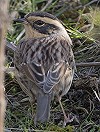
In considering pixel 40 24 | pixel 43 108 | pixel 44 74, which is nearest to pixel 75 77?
pixel 40 24

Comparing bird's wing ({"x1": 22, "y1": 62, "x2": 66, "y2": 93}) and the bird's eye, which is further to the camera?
the bird's eye

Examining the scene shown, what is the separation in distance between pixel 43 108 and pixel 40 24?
1.50 meters

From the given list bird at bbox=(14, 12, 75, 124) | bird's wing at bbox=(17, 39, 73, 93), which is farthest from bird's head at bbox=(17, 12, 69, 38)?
bird's wing at bbox=(17, 39, 73, 93)

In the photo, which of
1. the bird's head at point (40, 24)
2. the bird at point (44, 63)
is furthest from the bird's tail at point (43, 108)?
the bird's head at point (40, 24)

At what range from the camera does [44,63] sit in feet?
15.5

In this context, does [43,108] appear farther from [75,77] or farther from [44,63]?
[75,77]

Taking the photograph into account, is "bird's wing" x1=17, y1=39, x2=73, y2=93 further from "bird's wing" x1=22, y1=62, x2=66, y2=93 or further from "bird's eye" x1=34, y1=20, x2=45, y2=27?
"bird's eye" x1=34, y1=20, x2=45, y2=27

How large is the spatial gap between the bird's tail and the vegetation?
0.69 feet

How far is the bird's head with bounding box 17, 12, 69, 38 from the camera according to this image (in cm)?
544

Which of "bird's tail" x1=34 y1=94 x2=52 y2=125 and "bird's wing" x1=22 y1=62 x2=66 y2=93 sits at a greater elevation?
"bird's wing" x1=22 y1=62 x2=66 y2=93

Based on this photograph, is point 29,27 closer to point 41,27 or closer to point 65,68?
point 41,27

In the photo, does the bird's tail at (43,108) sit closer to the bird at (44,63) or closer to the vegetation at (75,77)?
the bird at (44,63)

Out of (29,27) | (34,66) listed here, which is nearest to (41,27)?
(29,27)

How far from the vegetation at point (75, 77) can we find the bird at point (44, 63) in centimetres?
21
